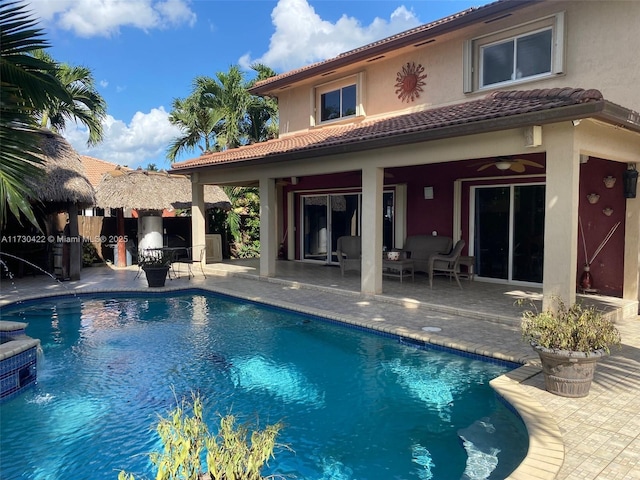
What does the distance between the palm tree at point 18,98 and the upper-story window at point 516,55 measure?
1000 centimetres

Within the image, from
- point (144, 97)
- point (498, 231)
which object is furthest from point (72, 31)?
point (498, 231)

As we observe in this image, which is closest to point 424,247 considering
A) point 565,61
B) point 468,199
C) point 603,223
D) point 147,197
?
point 468,199

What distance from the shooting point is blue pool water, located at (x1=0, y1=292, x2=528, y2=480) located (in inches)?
181

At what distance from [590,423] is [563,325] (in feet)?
3.74

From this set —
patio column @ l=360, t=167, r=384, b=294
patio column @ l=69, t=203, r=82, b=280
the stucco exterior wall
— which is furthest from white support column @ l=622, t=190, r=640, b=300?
patio column @ l=69, t=203, r=82, b=280

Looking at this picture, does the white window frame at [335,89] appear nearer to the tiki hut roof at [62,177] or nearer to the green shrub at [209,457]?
the tiki hut roof at [62,177]

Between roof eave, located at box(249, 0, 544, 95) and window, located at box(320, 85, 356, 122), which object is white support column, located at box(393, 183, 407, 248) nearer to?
window, located at box(320, 85, 356, 122)

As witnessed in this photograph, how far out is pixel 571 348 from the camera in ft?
16.8

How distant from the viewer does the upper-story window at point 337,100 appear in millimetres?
15195

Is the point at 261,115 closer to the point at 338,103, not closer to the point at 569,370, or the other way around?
the point at 338,103

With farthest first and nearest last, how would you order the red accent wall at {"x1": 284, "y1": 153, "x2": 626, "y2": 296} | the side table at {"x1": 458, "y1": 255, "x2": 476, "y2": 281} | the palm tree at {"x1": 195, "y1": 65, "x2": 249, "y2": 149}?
the palm tree at {"x1": 195, "y1": 65, "x2": 249, "y2": 149} < the side table at {"x1": 458, "y1": 255, "x2": 476, "y2": 281} < the red accent wall at {"x1": 284, "y1": 153, "x2": 626, "y2": 296}

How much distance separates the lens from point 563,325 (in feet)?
17.4

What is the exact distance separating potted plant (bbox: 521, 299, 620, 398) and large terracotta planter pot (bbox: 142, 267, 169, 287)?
35.8 ft

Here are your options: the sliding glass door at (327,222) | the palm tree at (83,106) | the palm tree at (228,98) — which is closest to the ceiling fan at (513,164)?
the sliding glass door at (327,222)
